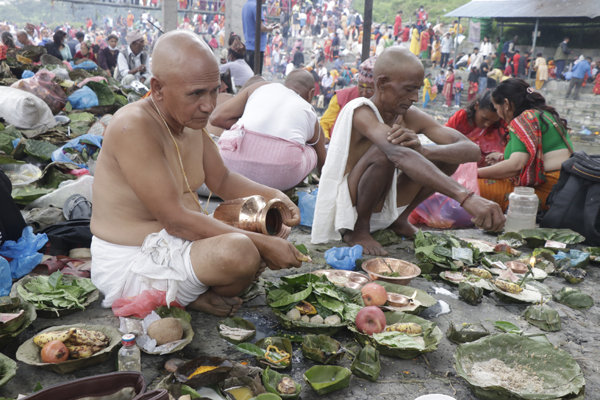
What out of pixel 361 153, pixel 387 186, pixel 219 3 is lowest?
pixel 387 186

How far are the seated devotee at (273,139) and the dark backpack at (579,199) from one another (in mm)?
2346

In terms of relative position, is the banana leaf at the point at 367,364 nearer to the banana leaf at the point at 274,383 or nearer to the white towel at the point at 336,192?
the banana leaf at the point at 274,383

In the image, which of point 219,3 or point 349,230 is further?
point 219,3

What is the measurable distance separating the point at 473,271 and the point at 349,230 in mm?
1052

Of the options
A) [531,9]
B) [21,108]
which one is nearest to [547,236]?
[21,108]

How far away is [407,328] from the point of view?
2.39 m

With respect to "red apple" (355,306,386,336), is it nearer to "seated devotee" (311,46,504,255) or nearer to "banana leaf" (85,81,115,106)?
"seated devotee" (311,46,504,255)

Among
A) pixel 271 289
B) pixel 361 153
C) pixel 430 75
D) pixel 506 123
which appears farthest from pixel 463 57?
pixel 271 289

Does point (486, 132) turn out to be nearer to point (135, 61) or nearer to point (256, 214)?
point (256, 214)

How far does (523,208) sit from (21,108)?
19.9ft

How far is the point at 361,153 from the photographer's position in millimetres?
3967

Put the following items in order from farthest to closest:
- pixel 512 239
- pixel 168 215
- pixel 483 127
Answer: pixel 483 127
pixel 512 239
pixel 168 215

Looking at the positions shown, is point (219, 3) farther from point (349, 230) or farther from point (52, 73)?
point (349, 230)

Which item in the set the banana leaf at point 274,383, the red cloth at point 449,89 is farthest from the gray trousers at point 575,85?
the banana leaf at point 274,383
